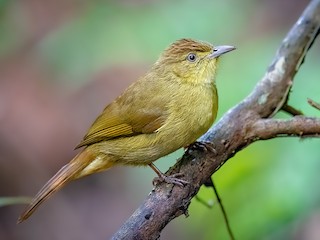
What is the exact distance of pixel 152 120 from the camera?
11.3 ft

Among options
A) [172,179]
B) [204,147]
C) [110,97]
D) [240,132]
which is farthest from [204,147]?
[110,97]

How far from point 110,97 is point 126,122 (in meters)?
3.30

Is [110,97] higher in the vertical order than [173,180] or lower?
lower

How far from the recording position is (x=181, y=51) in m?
3.73

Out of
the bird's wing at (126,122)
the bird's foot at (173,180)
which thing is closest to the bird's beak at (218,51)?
the bird's wing at (126,122)

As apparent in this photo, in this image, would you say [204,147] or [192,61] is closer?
[204,147]

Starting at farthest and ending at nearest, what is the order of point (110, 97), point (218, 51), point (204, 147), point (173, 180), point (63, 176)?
point (110, 97)
point (218, 51)
point (63, 176)
point (204, 147)
point (173, 180)

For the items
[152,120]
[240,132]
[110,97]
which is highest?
[152,120]

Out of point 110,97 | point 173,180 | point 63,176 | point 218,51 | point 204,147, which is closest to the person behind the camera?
point 173,180

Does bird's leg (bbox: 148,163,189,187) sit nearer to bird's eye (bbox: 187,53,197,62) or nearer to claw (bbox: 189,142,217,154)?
claw (bbox: 189,142,217,154)

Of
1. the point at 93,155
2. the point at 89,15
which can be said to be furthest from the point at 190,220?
the point at 89,15

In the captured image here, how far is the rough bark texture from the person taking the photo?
2.80 m

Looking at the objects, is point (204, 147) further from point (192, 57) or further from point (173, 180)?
point (192, 57)

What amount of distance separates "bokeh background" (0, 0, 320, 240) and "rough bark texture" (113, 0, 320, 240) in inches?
16.9
